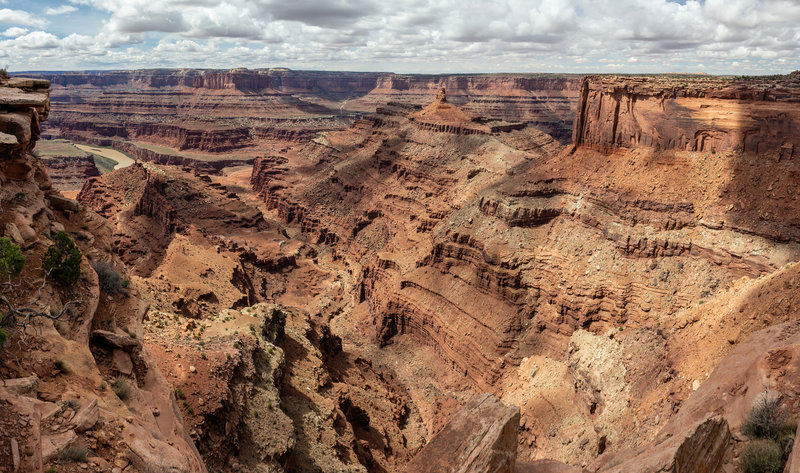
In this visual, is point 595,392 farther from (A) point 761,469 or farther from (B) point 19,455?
(B) point 19,455

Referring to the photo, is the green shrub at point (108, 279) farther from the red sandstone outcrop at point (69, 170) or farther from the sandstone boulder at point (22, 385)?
the red sandstone outcrop at point (69, 170)

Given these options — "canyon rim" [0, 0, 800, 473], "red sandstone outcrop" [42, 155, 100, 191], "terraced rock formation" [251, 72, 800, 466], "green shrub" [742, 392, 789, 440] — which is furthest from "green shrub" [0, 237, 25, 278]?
"red sandstone outcrop" [42, 155, 100, 191]

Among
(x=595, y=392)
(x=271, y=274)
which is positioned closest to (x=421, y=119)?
(x=271, y=274)

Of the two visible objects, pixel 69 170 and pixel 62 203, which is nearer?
pixel 62 203

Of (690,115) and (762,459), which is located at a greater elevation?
(690,115)

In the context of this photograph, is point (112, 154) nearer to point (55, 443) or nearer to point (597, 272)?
point (597, 272)

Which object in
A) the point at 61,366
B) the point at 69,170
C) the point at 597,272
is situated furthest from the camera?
the point at 69,170

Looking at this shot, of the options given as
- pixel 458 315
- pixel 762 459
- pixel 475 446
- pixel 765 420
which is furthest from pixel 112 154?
pixel 762 459
